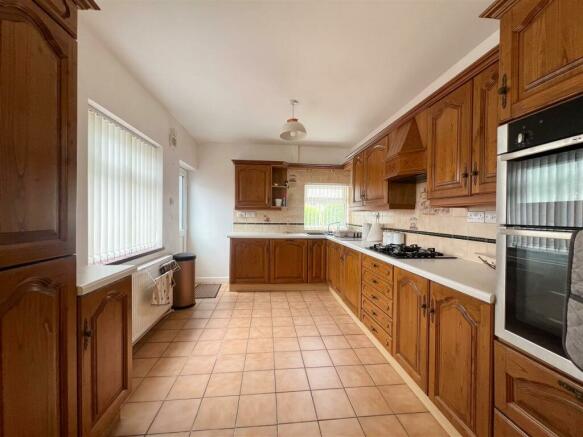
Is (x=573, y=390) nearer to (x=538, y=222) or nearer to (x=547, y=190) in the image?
(x=538, y=222)

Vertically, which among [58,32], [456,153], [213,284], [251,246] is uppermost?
[58,32]

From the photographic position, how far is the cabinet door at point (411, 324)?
161cm

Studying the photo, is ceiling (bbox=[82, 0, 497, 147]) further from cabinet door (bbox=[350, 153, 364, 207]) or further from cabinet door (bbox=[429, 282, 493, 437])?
cabinet door (bbox=[429, 282, 493, 437])

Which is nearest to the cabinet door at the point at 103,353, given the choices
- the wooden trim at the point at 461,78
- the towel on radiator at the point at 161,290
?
the towel on radiator at the point at 161,290

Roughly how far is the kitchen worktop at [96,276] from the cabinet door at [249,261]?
246 cm

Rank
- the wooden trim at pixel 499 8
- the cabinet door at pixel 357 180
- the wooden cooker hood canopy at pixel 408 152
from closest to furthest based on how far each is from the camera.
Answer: the wooden trim at pixel 499 8 < the wooden cooker hood canopy at pixel 408 152 < the cabinet door at pixel 357 180

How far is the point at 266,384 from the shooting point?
1817 mm

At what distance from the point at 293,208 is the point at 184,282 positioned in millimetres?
2232

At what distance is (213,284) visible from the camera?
447 cm

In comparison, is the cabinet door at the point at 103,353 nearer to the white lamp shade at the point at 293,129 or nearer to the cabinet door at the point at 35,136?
the cabinet door at the point at 35,136

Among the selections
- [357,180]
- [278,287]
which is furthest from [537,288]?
[278,287]

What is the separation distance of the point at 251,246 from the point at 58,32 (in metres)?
3.23

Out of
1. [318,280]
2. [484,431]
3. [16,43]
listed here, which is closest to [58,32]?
[16,43]

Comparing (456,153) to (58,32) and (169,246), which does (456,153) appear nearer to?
(58,32)
